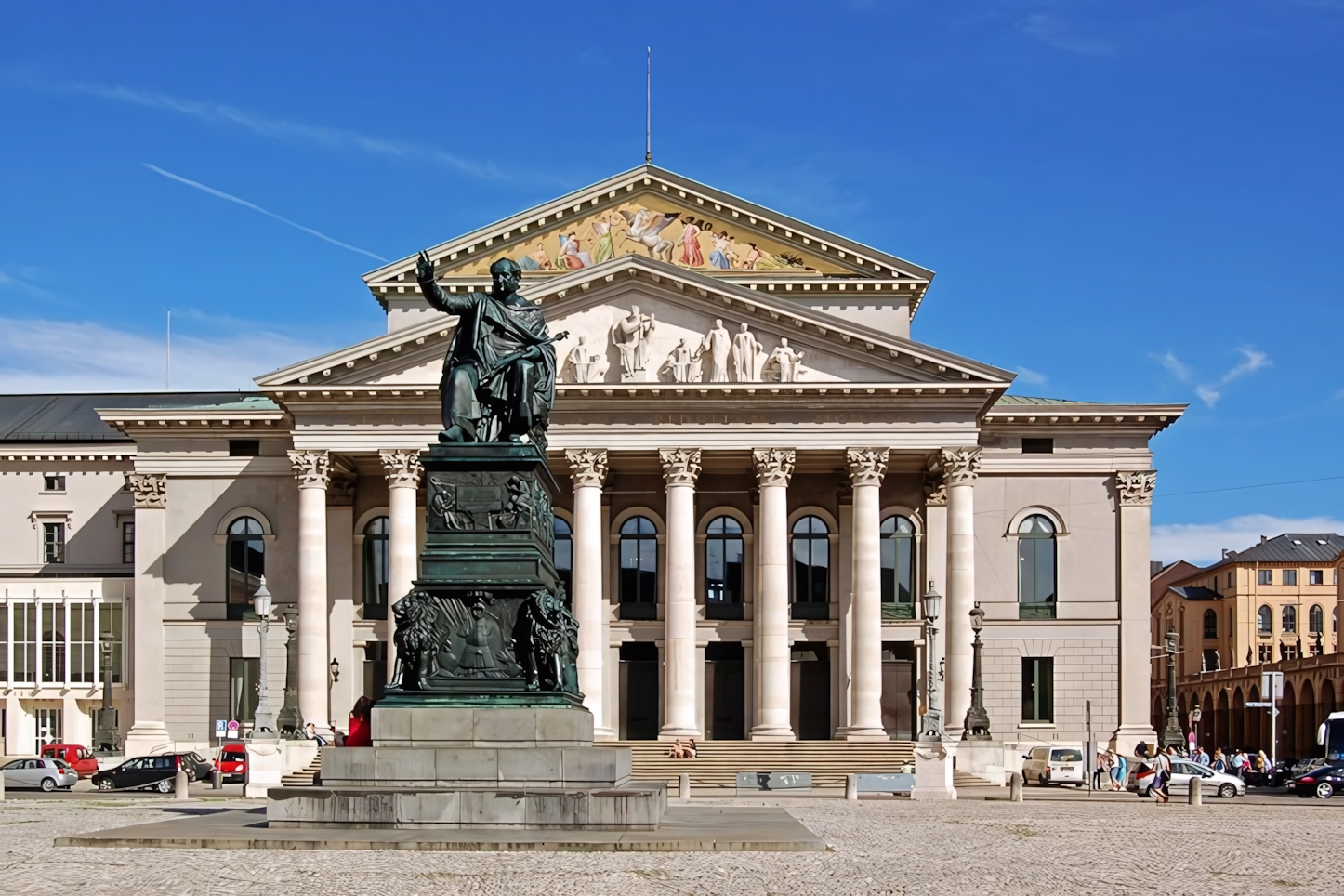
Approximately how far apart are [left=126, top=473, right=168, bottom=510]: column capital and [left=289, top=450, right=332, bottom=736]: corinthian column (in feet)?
26.4

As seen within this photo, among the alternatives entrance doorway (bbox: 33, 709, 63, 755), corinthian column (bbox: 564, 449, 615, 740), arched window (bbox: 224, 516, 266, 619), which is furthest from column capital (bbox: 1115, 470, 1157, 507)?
entrance doorway (bbox: 33, 709, 63, 755)

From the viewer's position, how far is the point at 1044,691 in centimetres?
7081

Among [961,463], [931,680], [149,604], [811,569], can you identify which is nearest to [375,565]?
[149,604]

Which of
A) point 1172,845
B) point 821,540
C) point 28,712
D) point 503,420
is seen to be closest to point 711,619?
point 821,540

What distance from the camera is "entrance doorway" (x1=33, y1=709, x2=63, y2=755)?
254 feet

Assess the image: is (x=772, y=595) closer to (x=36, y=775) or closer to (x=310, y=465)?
(x=310, y=465)

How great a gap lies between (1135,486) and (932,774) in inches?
897

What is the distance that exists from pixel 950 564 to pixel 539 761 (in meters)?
44.7

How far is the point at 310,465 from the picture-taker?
216ft

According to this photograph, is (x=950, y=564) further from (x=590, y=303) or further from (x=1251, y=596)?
(x=1251, y=596)

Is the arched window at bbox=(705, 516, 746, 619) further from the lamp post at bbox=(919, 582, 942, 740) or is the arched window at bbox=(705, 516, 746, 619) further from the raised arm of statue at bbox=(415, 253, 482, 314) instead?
the raised arm of statue at bbox=(415, 253, 482, 314)

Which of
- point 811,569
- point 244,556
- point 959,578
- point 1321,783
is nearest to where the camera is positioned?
point 1321,783

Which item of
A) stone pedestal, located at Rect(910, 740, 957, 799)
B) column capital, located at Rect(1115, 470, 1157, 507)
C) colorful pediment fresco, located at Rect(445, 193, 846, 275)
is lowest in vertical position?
stone pedestal, located at Rect(910, 740, 957, 799)

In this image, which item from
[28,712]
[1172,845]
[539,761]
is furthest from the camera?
[28,712]
